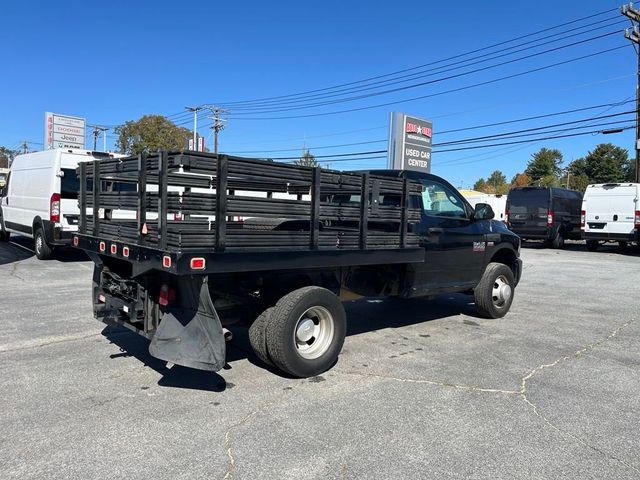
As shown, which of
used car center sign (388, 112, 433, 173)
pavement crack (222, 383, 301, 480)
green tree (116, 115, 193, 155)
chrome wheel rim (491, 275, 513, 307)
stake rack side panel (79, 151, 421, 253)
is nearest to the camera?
pavement crack (222, 383, 301, 480)

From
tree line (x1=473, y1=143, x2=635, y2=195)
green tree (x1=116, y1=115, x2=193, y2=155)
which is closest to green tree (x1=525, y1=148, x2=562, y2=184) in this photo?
tree line (x1=473, y1=143, x2=635, y2=195)

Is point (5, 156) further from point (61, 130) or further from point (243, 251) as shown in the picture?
point (243, 251)

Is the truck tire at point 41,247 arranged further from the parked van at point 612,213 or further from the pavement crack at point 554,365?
the parked van at point 612,213

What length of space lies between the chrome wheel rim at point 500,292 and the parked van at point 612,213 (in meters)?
13.4

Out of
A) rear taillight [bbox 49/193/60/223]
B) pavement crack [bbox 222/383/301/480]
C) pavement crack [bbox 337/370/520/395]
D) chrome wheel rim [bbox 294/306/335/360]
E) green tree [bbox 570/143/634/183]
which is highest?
green tree [bbox 570/143/634/183]

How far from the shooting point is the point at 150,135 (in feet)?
165

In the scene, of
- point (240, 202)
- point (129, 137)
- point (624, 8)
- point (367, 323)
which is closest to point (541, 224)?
point (624, 8)

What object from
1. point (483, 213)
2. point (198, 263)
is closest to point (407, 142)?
point (483, 213)

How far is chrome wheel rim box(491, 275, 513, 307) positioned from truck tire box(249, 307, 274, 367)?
13.3ft

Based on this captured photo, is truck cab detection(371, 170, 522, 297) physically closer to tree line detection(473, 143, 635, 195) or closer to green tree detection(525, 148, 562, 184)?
tree line detection(473, 143, 635, 195)

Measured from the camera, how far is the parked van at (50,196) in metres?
11.5

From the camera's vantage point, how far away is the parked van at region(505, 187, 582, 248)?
21.0m

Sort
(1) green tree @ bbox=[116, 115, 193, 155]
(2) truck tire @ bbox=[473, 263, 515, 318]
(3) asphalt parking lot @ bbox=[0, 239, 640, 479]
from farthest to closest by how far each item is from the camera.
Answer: (1) green tree @ bbox=[116, 115, 193, 155] → (2) truck tire @ bbox=[473, 263, 515, 318] → (3) asphalt parking lot @ bbox=[0, 239, 640, 479]

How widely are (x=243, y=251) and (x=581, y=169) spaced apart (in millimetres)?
104851
